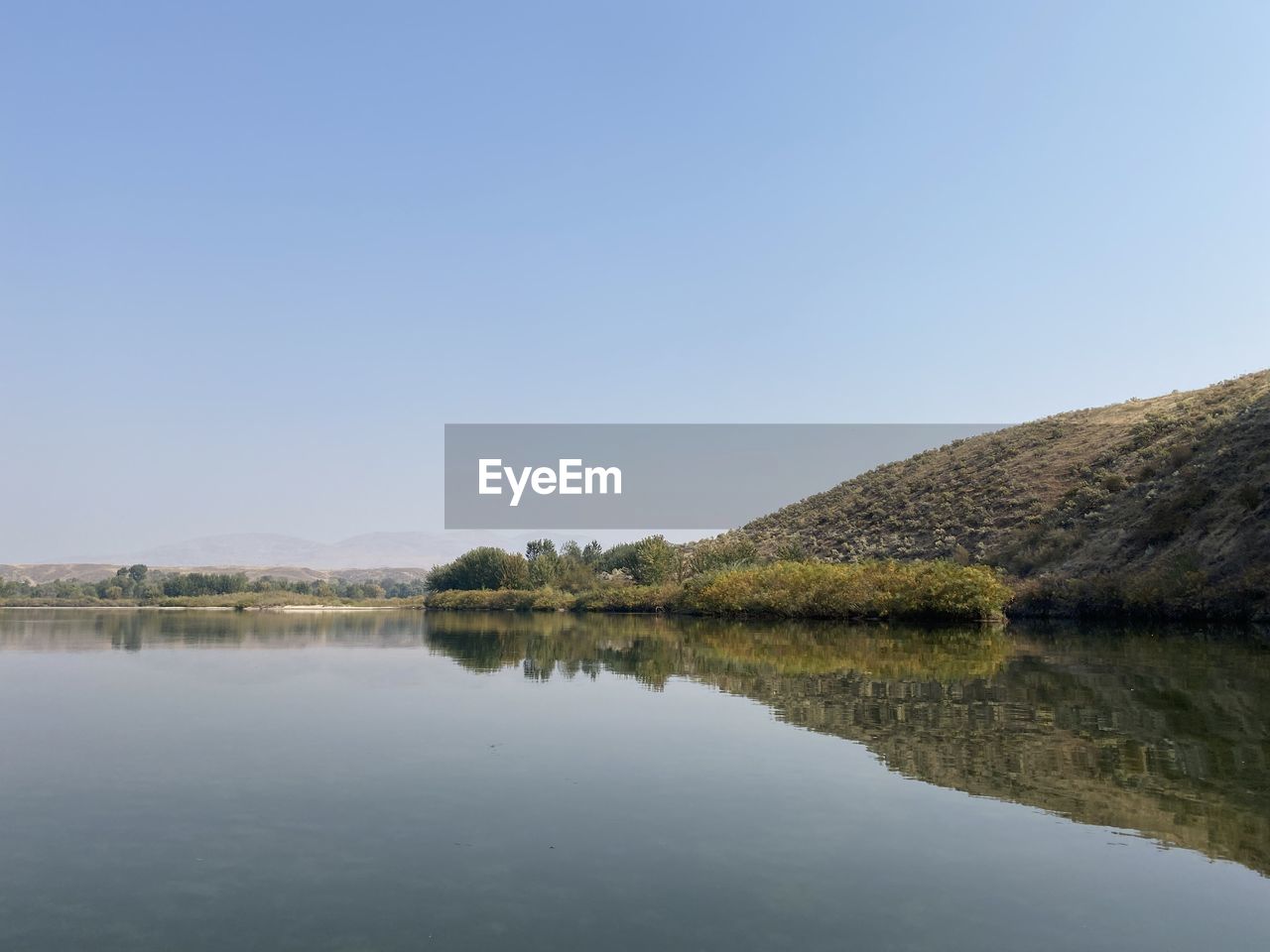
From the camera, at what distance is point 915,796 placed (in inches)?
328

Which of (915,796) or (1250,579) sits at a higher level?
(1250,579)

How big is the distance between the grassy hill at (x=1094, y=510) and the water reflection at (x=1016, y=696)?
6424 mm

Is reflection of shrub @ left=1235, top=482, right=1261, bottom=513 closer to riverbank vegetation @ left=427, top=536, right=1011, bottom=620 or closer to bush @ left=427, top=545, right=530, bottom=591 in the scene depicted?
riverbank vegetation @ left=427, top=536, right=1011, bottom=620

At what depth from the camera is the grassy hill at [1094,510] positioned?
3278 cm

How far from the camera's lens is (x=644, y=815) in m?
7.77

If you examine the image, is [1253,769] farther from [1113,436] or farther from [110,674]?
[1113,436]

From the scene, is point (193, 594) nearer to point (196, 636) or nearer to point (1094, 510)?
point (196, 636)

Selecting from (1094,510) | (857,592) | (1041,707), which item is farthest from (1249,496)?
(1041,707)

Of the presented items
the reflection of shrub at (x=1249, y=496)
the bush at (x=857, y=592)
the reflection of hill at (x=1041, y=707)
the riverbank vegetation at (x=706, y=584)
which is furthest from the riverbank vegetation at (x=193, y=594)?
the reflection of shrub at (x=1249, y=496)

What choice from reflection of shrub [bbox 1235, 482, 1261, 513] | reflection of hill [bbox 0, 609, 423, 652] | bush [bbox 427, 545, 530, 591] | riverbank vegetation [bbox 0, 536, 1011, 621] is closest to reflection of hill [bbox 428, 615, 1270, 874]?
reflection of hill [bbox 0, 609, 423, 652]

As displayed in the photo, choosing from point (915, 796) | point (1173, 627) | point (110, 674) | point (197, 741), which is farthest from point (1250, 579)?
point (110, 674)

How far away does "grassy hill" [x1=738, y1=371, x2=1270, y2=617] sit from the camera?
1291 inches

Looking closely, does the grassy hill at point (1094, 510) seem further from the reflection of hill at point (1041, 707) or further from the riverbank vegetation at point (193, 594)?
the riverbank vegetation at point (193, 594)

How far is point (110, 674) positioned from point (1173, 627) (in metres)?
31.2
